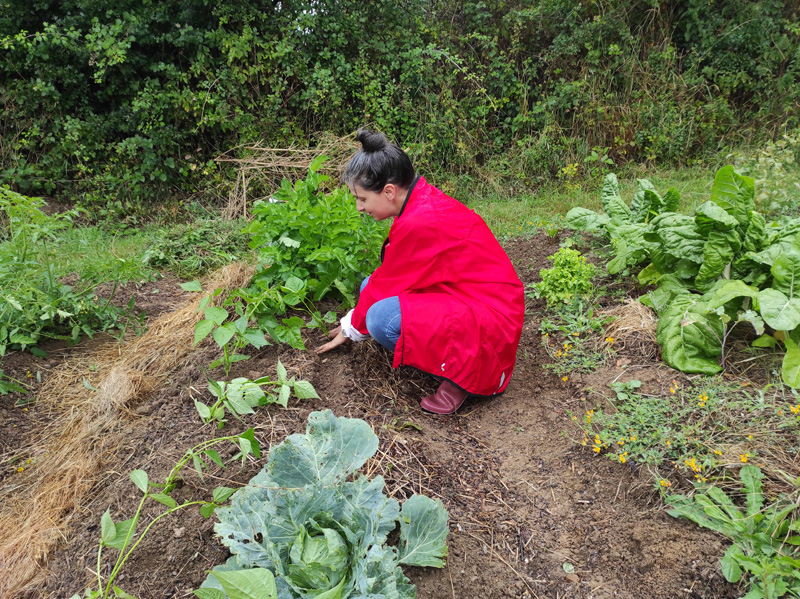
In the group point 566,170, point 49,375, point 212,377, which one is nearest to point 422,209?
point 212,377

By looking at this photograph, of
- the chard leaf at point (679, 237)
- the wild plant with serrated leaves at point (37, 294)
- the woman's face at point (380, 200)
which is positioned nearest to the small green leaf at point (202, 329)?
the woman's face at point (380, 200)

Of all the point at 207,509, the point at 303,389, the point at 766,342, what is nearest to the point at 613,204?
the point at 766,342

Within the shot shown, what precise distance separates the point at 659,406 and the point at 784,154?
10.0 feet

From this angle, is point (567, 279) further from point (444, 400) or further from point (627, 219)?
point (444, 400)

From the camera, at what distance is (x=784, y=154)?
413 centimetres

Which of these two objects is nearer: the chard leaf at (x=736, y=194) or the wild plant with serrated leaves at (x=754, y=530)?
the wild plant with serrated leaves at (x=754, y=530)

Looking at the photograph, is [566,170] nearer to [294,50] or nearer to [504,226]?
[504,226]

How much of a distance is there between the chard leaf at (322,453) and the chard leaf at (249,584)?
377 millimetres

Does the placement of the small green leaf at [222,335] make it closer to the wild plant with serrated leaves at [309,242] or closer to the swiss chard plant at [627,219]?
the wild plant with serrated leaves at [309,242]

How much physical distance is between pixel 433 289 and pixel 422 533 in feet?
3.82

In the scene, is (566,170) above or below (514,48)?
below

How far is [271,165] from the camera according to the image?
5.64m

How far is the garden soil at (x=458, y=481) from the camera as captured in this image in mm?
1722

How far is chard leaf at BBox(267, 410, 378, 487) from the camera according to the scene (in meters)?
1.66
